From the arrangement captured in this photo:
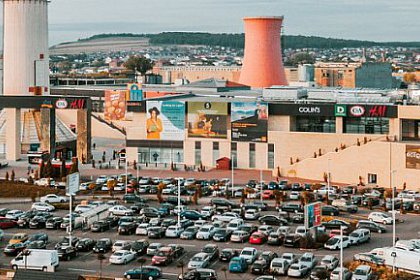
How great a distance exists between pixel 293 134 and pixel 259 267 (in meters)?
14.1

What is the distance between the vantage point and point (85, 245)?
18672 mm

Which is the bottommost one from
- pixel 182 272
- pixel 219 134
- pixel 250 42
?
→ pixel 182 272

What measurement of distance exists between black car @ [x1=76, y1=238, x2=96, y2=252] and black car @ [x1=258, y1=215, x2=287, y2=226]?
4.53m

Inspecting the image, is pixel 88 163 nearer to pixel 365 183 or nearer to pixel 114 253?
pixel 365 183

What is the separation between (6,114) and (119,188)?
9168mm

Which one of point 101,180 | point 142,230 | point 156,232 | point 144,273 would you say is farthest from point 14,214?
point 144,273

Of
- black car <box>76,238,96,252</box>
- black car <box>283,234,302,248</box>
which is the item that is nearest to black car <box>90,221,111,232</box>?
black car <box>76,238,96,252</box>

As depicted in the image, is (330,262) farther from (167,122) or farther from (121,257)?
(167,122)

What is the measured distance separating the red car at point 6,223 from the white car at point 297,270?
25.5 feet

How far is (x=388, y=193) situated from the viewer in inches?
998

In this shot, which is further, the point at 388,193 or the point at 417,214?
the point at 388,193

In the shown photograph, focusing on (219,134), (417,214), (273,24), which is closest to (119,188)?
(219,134)

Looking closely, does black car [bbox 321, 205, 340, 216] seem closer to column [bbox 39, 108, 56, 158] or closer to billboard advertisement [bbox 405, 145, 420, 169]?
billboard advertisement [bbox 405, 145, 420, 169]

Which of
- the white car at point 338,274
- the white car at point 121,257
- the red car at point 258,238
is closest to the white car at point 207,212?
the red car at point 258,238
